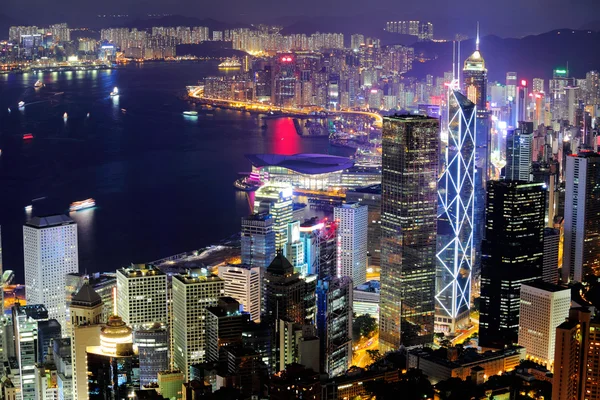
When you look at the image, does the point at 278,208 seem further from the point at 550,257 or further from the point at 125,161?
the point at 125,161

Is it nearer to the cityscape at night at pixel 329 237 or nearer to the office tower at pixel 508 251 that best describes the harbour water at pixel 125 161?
the cityscape at night at pixel 329 237

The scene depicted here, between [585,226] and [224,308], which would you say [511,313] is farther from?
[224,308]

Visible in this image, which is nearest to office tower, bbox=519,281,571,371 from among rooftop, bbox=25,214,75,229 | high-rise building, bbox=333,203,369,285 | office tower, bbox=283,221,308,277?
office tower, bbox=283,221,308,277

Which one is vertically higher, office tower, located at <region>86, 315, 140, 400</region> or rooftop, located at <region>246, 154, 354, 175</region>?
rooftop, located at <region>246, 154, 354, 175</region>

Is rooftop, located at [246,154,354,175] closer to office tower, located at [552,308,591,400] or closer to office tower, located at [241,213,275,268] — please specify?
office tower, located at [241,213,275,268]

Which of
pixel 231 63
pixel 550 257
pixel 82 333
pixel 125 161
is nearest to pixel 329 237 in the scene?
pixel 550 257

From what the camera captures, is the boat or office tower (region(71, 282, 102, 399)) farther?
the boat

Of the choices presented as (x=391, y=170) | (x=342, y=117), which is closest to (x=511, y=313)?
(x=391, y=170)

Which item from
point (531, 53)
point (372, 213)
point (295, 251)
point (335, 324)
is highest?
point (531, 53)

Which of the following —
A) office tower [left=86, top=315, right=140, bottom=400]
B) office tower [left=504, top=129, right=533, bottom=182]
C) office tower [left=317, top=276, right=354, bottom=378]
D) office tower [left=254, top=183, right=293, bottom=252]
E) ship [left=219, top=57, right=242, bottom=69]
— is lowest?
office tower [left=317, top=276, right=354, bottom=378]
